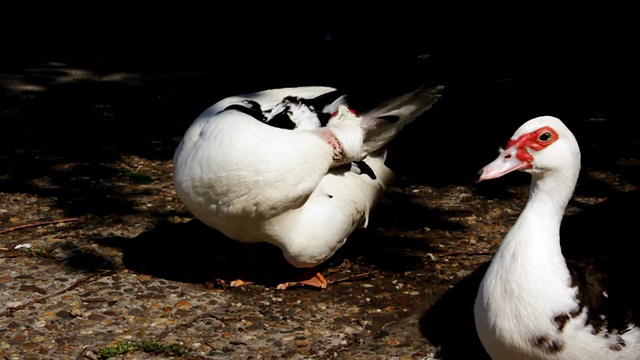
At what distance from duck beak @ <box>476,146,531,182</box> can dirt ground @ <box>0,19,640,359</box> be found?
2.19ft

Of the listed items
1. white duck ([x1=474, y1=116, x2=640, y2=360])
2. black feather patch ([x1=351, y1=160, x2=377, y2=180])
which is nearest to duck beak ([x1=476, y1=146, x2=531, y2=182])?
white duck ([x1=474, y1=116, x2=640, y2=360])

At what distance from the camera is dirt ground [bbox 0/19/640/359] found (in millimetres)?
4160

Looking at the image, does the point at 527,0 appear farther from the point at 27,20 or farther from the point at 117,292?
the point at 117,292

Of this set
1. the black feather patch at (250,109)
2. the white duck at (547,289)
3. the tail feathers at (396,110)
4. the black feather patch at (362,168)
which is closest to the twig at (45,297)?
the black feather patch at (250,109)

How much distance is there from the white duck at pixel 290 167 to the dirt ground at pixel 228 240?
0.71 ft

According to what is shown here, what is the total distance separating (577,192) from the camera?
5902 mm

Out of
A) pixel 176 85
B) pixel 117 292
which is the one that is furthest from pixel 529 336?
pixel 176 85

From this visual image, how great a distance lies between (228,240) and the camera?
535 cm

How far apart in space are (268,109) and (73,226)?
1.55 metres

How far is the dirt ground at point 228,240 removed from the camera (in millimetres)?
4160

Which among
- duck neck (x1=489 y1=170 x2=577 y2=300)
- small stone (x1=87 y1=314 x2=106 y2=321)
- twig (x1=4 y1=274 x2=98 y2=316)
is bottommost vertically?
small stone (x1=87 y1=314 x2=106 y2=321)

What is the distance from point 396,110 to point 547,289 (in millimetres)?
1697

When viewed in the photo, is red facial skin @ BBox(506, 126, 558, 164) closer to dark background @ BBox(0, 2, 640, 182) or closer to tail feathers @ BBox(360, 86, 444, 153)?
tail feathers @ BBox(360, 86, 444, 153)

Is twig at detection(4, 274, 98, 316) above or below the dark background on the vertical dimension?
below
